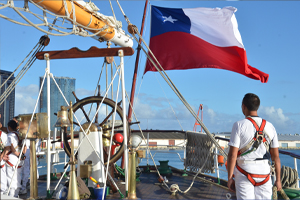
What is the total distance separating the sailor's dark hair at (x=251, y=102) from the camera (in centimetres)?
241

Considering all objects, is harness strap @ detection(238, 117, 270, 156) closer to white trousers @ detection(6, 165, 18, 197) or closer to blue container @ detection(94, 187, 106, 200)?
blue container @ detection(94, 187, 106, 200)

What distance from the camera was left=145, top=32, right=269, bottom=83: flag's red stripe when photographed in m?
6.48

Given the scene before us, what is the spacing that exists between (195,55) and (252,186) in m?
5.05

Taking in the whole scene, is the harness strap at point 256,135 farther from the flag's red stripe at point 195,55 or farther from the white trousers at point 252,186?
the flag's red stripe at point 195,55

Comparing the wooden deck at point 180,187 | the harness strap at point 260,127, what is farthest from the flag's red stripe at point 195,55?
the harness strap at point 260,127

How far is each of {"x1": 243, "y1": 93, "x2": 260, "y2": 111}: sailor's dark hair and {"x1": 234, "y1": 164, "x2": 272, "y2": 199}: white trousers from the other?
18.4 inches

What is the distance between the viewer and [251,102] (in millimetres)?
2412

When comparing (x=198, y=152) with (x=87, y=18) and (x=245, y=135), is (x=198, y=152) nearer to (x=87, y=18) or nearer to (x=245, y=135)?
(x=87, y=18)

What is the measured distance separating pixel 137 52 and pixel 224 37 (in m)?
2.07

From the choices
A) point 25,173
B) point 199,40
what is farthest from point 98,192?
point 199,40

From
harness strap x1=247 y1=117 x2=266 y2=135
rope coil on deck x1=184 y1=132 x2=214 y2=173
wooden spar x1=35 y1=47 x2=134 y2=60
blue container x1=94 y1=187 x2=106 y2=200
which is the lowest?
blue container x1=94 y1=187 x2=106 y2=200

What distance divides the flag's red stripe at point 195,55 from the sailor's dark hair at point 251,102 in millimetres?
3869

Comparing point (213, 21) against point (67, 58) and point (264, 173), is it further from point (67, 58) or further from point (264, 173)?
point (264, 173)

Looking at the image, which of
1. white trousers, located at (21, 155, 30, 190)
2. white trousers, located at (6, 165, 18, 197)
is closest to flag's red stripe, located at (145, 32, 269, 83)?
white trousers, located at (21, 155, 30, 190)
